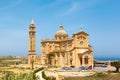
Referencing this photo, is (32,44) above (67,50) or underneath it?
above

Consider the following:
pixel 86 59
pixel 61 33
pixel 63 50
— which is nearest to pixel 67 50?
pixel 63 50

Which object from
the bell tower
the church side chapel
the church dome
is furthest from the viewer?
the bell tower

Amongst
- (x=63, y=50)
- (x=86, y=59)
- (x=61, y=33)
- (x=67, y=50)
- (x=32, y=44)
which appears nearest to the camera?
(x=86, y=59)

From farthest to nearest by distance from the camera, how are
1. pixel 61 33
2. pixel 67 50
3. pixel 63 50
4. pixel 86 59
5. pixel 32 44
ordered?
pixel 32 44
pixel 61 33
pixel 63 50
pixel 67 50
pixel 86 59

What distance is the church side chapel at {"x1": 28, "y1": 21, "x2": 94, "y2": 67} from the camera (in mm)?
67250

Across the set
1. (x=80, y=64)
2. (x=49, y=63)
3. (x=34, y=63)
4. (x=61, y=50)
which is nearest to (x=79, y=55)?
(x=80, y=64)

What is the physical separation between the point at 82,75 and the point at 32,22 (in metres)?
37.7

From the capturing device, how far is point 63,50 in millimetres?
71812

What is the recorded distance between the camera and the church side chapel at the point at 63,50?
6725 cm

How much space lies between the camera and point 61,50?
7306 centimetres

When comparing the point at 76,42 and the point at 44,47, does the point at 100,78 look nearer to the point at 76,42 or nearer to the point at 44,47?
the point at 76,42

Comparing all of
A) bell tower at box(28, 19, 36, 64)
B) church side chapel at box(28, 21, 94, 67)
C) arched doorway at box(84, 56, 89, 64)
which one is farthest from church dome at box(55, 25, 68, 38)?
arched doorway at box(84, 56, 89, 64)

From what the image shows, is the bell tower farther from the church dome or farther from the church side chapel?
the church dome

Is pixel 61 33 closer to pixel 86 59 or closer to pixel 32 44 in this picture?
pixel 32 44
